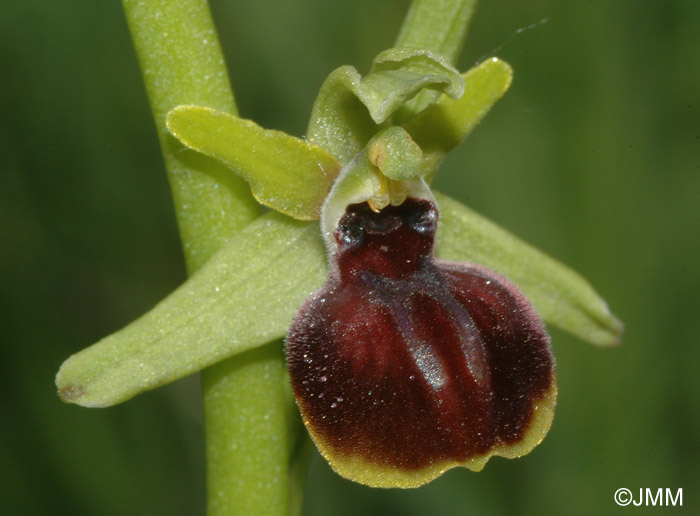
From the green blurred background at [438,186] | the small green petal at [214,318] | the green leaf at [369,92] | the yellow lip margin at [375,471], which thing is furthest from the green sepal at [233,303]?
the green blurred background at [438,186]

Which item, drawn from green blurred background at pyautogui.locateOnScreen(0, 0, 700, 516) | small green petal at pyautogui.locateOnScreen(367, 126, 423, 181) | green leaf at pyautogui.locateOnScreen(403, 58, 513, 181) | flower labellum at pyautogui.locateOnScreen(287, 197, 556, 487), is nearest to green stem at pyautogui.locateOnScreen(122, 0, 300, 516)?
flower labellum at pyautogui.locateOnScreen(287, 197, 556, 487)

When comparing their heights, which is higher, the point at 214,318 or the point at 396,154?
the point at 396,154

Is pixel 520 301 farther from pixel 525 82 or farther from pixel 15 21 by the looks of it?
pixel 15 21

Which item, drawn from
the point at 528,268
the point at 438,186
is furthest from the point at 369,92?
the point at 438,186

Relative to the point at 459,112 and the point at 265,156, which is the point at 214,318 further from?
the point at 459,112

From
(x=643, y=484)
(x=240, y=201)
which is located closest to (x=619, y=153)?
(x=643, y=484)

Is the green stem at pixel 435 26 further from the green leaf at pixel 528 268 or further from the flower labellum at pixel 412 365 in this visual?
the flower labellum at pixel 412 365
